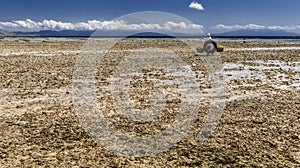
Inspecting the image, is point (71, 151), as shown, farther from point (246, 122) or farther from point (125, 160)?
point (246, 122)

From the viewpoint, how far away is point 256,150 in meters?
8.26

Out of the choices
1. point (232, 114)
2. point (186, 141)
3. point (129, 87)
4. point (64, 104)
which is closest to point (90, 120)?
point (64, 104)

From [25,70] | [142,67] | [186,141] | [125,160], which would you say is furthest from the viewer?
[142,67]

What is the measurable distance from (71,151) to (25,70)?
15674 millimetres

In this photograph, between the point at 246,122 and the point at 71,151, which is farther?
the point at 246,122

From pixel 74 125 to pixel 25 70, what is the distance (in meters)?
13.6

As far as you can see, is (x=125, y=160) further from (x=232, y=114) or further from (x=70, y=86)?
(x=70, y=86)

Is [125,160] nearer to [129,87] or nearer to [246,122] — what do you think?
[246,122]

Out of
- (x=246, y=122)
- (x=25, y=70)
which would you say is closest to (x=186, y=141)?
(x=246, y=122)

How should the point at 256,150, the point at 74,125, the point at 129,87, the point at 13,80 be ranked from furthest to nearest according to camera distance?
the point at 13,80
the point at 129,87
the point at 74,125
the point at 256,150

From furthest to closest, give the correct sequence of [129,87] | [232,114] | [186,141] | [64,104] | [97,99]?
[129,87], [97,99], [64,104], [232,114], [186,141]

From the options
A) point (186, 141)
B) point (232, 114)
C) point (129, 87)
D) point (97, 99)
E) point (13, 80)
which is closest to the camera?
point (186, 141)

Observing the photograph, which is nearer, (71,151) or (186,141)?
(71,151)

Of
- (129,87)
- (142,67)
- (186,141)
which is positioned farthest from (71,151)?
(142,67)
